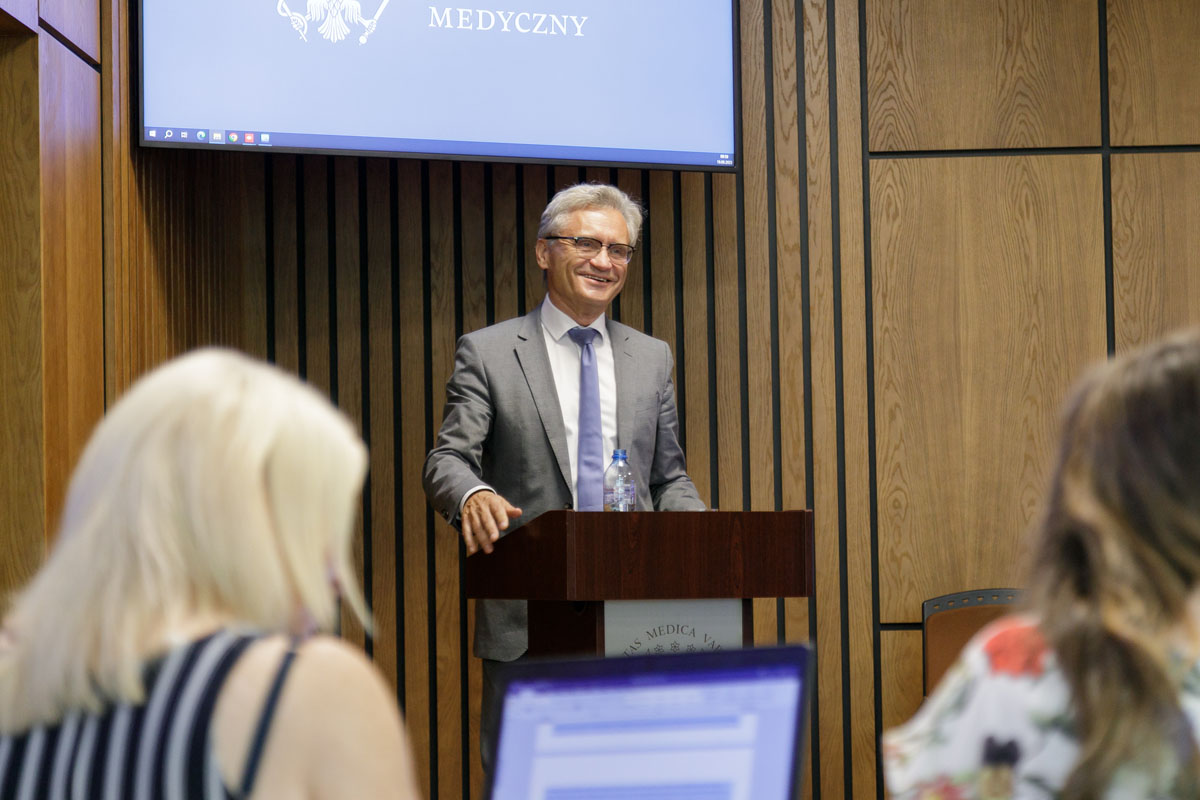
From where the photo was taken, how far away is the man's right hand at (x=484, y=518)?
297cm

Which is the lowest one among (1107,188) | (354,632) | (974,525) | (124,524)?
(354,632)

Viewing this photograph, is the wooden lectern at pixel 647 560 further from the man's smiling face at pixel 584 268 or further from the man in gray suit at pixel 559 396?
the man's smiling face at pixel 584 268

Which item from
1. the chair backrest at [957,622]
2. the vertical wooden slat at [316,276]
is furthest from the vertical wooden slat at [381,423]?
the chair backrest at [957,622]

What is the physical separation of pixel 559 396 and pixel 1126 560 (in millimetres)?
2575

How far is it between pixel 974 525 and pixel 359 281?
2.27 meters

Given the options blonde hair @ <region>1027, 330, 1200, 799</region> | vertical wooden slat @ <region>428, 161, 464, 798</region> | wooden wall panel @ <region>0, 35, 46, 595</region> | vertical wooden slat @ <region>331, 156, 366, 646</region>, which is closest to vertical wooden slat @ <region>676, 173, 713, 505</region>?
vertical wooden slat @ <region>428, 161, 464, 798</region>

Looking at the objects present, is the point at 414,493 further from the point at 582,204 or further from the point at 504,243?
the point at 582,204

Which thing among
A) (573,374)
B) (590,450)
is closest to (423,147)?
(573,374)

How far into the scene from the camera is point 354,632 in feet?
14.2

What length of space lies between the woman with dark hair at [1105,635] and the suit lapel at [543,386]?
2346 mm

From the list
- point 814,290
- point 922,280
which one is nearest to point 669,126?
point 814,290

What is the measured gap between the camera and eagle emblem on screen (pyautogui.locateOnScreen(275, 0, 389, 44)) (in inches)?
150

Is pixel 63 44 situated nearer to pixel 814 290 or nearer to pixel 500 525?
pixel 500 525

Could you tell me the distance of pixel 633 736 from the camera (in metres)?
1.16
